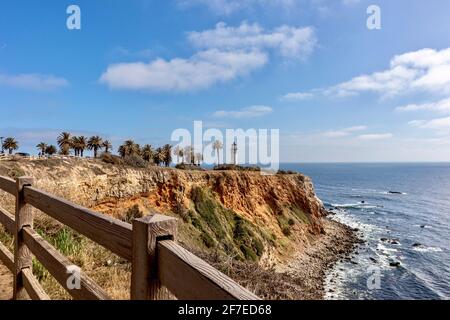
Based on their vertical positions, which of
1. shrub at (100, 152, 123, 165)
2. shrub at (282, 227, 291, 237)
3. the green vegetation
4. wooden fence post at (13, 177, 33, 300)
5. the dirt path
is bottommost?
shrub at (282, 227, 291, 237)

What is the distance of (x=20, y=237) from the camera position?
3990 mm

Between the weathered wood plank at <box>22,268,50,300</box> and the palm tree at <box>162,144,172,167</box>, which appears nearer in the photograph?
the weathered wood plank at <box>22,268,50,300</box>

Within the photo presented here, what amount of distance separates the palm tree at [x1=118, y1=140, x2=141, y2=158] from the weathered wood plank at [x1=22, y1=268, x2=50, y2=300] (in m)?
49.0

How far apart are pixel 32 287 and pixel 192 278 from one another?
320 centimetres

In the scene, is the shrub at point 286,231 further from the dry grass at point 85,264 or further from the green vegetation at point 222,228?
the dry grass at point 85,264

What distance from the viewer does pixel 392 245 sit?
43.0 m

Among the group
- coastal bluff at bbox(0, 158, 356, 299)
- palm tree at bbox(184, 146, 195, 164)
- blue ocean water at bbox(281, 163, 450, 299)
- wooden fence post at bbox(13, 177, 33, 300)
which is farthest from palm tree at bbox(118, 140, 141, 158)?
wooden fence post at bbox(13, 177, 33, 300)

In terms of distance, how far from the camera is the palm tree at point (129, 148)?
51.7 meters

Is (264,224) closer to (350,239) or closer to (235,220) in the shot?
(235,220)

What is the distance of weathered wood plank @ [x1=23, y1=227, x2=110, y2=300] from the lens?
7.69 ft

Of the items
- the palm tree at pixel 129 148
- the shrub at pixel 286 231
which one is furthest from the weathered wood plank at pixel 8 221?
the palm tree at pixel 129 148

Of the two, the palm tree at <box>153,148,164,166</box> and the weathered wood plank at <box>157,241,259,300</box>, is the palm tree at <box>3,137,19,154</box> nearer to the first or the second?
the palm tree at <box>153,148,164,166</box>

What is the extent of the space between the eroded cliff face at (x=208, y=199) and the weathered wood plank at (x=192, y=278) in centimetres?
1788
